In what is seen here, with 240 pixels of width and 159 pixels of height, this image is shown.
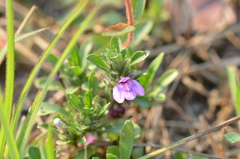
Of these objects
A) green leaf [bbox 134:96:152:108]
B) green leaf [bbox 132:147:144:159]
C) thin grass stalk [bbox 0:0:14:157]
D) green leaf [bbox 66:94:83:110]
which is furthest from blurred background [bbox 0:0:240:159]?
thin grass stalk [bbox 0:0:14:157]

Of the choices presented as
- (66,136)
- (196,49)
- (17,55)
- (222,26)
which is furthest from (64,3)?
(66,136)

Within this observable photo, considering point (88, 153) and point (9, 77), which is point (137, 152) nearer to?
point (88, 153)

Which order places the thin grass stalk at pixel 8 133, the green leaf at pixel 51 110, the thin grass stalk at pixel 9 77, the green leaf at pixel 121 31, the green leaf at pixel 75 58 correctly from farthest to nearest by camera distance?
the green leaf at pixel 75 58, the green leaf at pixel 51 110, the green leaf at pixel 121 31, the thin grass stalk at pixel 9 77, the thin grass stalk at pixel 8 133

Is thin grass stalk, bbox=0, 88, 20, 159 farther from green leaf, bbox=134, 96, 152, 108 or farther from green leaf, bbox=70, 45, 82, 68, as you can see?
green leaf, bbox=134, 96, 152, 108

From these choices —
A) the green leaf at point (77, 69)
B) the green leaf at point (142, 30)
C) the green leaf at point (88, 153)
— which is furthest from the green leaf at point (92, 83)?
the green leaf at point (142, 30)

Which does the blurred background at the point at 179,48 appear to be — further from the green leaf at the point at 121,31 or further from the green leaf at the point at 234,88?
the green leaf at the point at 121,31

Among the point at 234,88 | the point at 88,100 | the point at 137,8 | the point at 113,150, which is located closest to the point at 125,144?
the point at 113,150
